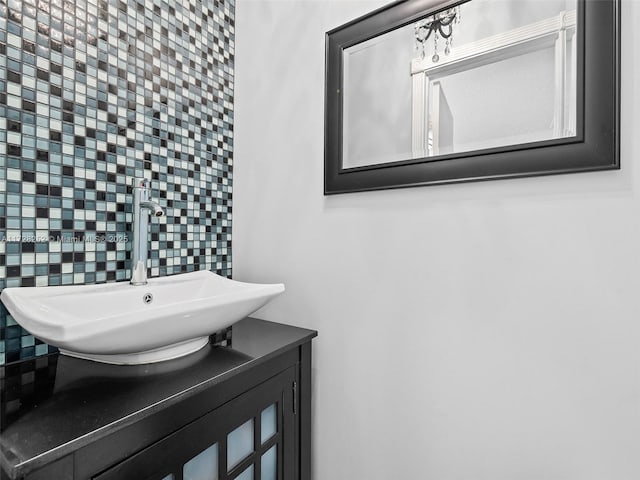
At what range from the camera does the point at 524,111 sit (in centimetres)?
81

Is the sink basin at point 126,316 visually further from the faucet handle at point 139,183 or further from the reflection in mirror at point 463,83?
the reflection in mirror at point 463,83

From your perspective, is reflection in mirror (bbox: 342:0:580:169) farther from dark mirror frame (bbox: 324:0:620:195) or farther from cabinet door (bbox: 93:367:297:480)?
cabinet door (bbox: 93:367:297:480)

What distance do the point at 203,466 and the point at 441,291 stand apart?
68 centimetres

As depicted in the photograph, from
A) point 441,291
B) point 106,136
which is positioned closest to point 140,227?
point 106,136

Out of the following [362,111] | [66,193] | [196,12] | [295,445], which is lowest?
[295,445]

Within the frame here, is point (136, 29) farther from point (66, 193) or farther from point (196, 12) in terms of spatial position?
point (66, 193)

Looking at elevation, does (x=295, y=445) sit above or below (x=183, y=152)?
below

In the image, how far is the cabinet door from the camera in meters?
0.61

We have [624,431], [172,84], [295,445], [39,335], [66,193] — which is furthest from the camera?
[172,84]

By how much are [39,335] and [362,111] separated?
3.08 feet

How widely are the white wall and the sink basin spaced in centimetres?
31

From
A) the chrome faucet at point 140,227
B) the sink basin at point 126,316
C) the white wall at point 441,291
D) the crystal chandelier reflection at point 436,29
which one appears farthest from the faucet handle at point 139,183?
the crystal chandelier reflection at point 436,29

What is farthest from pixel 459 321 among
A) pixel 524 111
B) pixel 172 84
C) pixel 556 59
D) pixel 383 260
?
pixel 172 84

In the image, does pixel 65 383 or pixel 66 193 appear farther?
pixel 66 193
